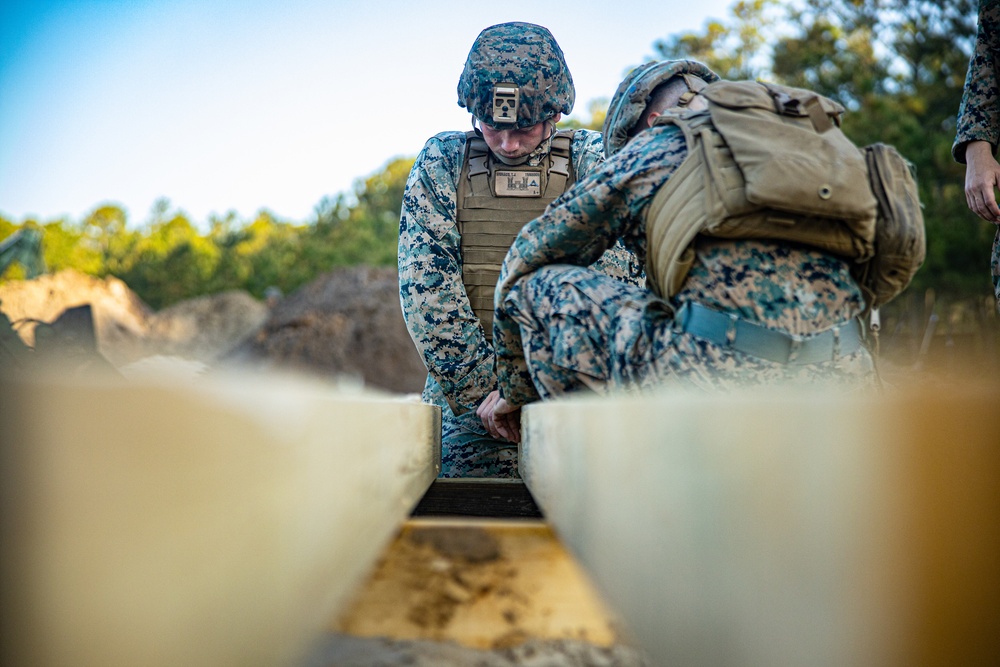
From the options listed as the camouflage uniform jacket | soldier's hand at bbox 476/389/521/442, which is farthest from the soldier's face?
soldier's hand at bbox 476/389/521/442

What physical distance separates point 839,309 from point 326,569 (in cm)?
138

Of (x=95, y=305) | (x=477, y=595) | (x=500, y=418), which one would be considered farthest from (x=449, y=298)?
(x=95, y=305)

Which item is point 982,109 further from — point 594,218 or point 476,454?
point 476,454

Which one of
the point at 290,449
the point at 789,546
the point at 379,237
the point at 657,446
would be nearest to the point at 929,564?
the point at 789,546

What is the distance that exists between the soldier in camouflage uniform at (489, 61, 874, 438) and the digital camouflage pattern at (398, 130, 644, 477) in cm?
87

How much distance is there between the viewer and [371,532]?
1.34 meters

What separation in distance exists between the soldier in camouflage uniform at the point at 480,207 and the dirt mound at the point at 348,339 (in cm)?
1049

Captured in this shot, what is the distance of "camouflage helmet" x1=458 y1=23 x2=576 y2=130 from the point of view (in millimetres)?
3465

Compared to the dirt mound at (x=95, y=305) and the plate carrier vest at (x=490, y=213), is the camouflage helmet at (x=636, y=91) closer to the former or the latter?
the plate carrier vest at (x=490, y=213)

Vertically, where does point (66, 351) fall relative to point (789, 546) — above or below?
below

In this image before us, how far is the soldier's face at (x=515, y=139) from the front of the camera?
3.62 meters

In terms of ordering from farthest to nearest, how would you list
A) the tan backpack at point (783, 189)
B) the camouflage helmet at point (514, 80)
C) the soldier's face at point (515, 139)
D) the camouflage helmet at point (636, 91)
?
the soldier's face at point (515, 139) → the camouflage helmet at point (514, 80) → the camouflage helmet at point (636, 91) → the tan backpack at point (783, 189)

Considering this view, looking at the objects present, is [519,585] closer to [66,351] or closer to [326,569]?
[326,569]

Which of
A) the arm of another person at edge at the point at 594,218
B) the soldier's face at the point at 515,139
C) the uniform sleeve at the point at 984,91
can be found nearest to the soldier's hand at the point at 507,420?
the arm of another person at edge at the point at 594,218
